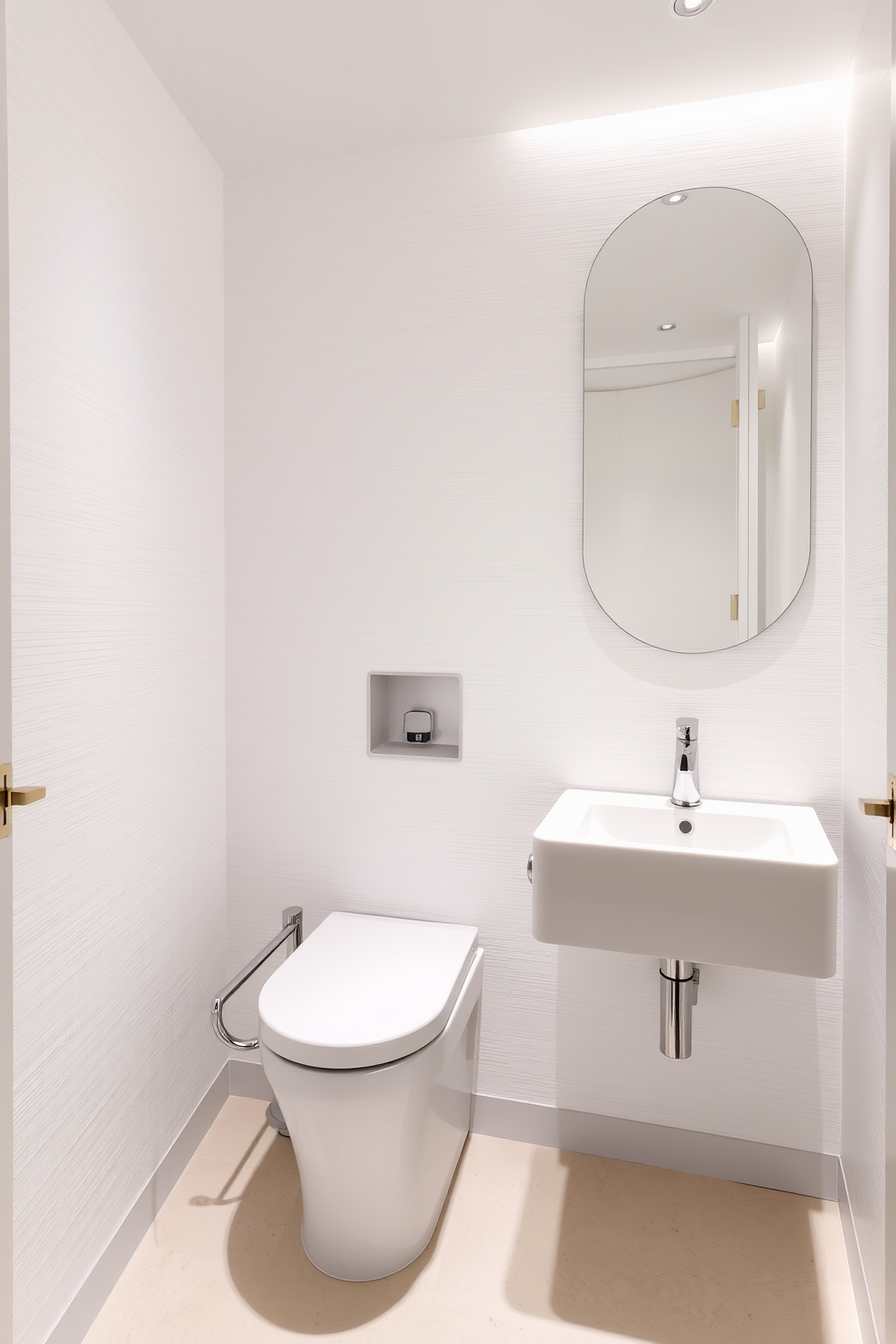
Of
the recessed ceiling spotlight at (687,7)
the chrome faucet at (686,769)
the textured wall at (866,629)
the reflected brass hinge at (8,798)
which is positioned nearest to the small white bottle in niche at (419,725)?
the chrome faucet at (686,769)

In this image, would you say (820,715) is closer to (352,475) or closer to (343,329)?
(352,475)

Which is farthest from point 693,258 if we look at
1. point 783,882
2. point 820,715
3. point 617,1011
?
point 617,1011

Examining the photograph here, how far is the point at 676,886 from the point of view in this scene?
4.27ft

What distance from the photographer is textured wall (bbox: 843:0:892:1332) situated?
120 centimetres

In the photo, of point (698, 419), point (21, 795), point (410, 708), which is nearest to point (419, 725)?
point (410, 708)

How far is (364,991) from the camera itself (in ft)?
4.75

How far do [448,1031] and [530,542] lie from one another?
0.98 m

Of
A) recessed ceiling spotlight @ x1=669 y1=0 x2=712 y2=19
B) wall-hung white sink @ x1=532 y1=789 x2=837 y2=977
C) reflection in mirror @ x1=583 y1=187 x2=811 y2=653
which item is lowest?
wall-hung white sink @ x1=532 y1=789 x2=837 y2=977

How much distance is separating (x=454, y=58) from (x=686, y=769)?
1.40 meters

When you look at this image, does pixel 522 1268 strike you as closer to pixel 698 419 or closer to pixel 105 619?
pixel 105 619

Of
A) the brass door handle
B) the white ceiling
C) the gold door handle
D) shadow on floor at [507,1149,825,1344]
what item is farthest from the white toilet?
the white ceiling

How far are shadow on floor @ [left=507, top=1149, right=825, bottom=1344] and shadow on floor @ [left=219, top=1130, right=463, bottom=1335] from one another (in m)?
0.21

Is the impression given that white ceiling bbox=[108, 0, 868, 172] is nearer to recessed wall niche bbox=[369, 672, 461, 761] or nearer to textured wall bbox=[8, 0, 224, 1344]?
textured wall bbox=[8, 0, 224, 1344]

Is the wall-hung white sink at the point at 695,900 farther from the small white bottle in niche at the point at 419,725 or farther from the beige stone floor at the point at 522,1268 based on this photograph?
the beige stone floor at the point at 522,1268
